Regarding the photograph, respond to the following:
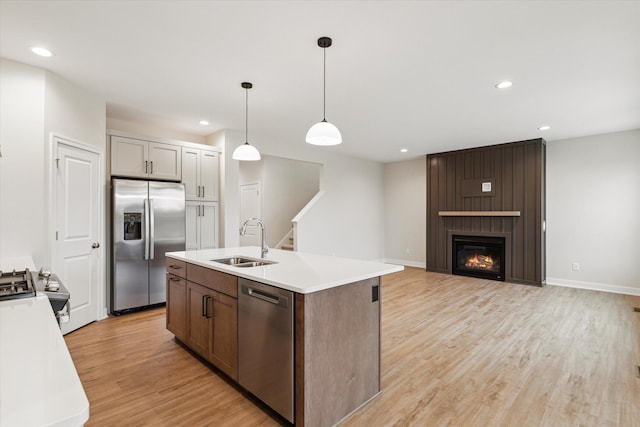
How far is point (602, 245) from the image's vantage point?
17.1 feet

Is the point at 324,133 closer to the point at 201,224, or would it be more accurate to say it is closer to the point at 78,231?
the point at 78,231

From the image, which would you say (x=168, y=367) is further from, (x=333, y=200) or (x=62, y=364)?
(x=333, y=200)

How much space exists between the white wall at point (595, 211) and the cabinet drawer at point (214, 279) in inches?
232

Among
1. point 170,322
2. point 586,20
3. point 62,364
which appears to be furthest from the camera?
point 170,322

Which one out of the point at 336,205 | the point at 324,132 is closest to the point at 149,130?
the point at 324,132

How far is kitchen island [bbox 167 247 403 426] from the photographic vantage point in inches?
69.9

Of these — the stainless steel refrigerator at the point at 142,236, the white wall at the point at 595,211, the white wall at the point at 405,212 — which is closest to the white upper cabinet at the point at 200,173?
the stainless steel refrigerator at the point at 142,236

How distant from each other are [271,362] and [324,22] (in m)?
2.30

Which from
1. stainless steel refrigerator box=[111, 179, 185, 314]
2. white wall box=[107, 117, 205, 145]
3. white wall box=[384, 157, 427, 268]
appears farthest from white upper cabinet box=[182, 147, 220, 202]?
white wall box=[384, 157, 427, 268]

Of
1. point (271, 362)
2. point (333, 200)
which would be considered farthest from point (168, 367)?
point (333, 200)

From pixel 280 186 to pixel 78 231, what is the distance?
4553 mm

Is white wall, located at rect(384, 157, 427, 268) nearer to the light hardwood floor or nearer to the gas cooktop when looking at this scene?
the light hardwood floor

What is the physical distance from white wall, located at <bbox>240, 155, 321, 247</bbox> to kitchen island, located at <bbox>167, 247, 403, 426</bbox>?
4627mm

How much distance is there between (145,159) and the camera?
13.9 ft
